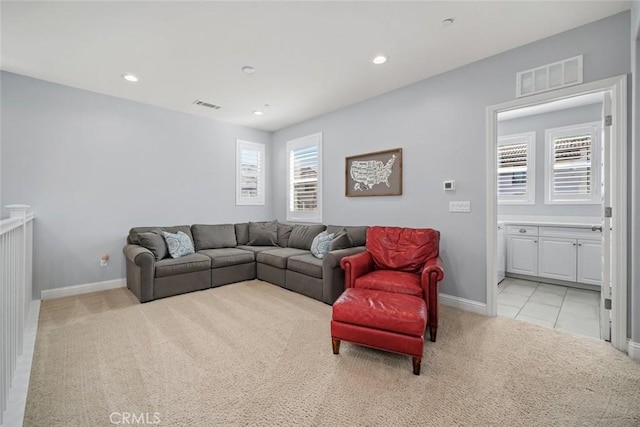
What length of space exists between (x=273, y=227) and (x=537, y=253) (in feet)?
14.5

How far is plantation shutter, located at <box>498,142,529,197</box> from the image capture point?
479cm

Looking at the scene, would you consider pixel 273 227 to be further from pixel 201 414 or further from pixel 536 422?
pixel 536 422

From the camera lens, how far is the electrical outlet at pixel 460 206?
3.18 meters

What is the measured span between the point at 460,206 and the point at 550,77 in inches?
58.1

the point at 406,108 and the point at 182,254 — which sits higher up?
the point at 406,108

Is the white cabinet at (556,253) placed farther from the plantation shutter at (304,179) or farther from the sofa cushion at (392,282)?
the plantation shutter at (304,179)

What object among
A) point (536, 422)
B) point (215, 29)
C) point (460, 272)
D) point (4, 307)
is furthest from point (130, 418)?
point (460, 272)

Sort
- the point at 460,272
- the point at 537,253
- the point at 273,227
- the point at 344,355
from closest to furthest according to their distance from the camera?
1. the point at 344,355
2. the point at 460,272
3. the point at 537,253
4. the point at 273,227

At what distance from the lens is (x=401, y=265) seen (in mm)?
3062

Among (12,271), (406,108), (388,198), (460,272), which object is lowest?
(460,272)

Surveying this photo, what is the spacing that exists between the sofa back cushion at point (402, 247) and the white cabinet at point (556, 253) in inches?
93.0

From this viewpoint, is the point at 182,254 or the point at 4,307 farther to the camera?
the point at 182,254

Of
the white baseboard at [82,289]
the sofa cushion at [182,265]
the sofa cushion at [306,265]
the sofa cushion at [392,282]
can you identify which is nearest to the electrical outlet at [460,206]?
the sofa cushion at [392,282]

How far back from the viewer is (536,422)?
1.54 meters
